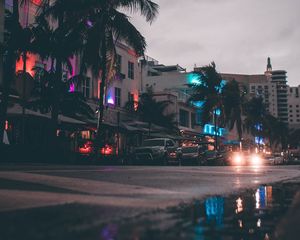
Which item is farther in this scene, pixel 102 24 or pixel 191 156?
pixel 191 156

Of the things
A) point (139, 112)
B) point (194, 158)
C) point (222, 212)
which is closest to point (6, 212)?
point (222, 212)

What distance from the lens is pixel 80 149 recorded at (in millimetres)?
27469

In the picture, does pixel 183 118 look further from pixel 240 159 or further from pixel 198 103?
pixel 240 159

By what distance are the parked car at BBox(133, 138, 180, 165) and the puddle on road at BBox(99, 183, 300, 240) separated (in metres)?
21.2

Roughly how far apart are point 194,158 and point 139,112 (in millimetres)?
14218

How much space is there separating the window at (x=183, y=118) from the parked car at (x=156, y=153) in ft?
88.1

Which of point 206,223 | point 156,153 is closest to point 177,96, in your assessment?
point 156,153

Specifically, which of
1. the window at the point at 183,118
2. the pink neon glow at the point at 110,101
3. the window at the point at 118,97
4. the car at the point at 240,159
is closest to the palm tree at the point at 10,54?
the pink neon glow at the point at 110,101

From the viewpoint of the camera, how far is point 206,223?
3613 mm

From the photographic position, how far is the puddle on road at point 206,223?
120 inches

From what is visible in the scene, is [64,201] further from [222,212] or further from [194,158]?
[194,158]

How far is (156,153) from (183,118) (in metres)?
30.3

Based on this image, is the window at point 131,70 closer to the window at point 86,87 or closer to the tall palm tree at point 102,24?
the window at point 86,87

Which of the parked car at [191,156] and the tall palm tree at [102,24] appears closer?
Result: the tall palm tree at [102,24]
